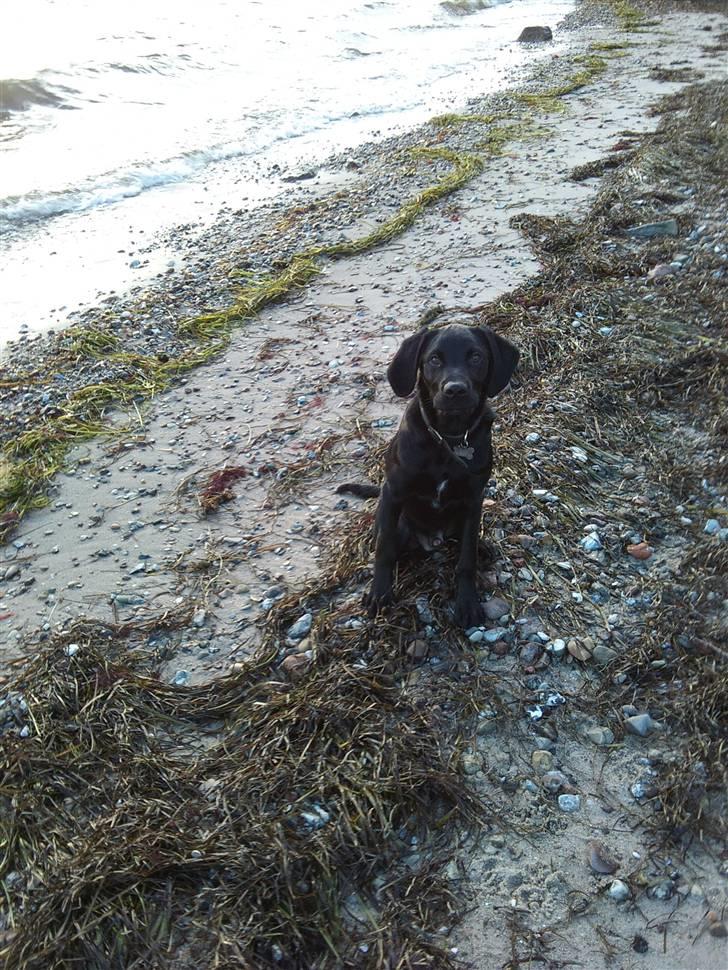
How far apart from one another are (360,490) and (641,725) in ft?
6.77

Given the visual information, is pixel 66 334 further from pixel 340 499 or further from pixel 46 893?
pixel 46 893

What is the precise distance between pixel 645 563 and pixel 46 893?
2.92m

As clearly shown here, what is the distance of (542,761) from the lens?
2.70 meters

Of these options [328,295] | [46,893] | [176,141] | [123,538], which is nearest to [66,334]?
[328,295]

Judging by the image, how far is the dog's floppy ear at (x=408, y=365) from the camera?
10.5 feet

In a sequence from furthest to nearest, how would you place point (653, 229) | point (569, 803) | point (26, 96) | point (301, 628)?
1. point (26, 96)
2. point (653, 229)
3. point (301, 628)
4. point (569, 803)

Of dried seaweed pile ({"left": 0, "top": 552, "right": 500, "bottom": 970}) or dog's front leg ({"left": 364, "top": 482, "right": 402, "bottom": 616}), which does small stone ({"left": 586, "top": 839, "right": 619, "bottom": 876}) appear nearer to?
dried seaweed pile ({"left": 0, "top": 552, "right": 500, "bottom": 970})

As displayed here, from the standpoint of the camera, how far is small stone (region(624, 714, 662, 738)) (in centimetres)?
277

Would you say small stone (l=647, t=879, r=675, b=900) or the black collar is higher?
the black collar

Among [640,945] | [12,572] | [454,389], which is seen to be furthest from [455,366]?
[12,572]

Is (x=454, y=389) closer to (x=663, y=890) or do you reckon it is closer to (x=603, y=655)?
(x=603, y=655)

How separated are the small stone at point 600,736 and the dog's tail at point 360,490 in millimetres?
1901

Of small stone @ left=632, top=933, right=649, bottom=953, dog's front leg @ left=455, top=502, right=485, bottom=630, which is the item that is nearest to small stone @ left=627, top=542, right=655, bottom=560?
dog's front leg @ left=455, top=502, right=485, bottom=630

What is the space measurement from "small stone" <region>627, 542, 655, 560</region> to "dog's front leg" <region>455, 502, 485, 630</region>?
0.92 metres
